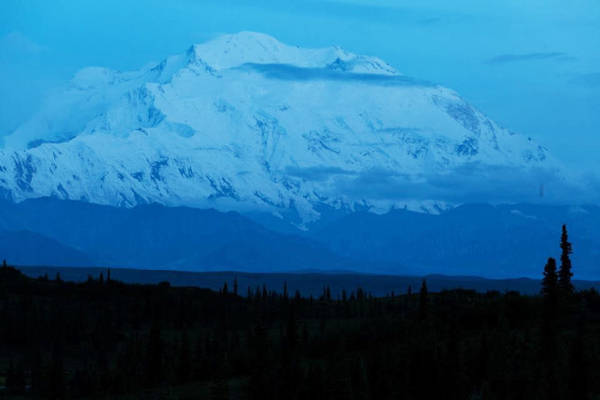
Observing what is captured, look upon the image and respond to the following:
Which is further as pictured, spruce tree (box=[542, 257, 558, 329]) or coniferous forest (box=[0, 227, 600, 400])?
spruce tree (box=[542, 257, 558, 329])

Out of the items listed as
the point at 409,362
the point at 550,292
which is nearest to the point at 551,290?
the point at 550,292

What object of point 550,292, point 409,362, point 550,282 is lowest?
point 409,362

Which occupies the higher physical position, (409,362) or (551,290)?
(551,290)

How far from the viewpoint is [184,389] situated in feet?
439

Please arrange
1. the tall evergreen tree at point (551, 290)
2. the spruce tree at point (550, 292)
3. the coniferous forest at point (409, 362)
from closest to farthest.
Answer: the coniferous forest at point (409, 362) → the spruce tree at point (550, 292) → the tall evergreen tree at point (551, 290)

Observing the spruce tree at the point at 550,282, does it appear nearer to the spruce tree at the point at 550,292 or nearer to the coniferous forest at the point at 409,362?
the spruce tree at the point at 550,292

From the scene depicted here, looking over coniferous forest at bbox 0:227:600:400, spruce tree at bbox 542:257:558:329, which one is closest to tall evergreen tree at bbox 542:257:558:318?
spruce tree at bbox 542:257:558:329

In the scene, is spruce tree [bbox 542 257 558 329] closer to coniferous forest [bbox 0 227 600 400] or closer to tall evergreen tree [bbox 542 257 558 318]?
tall evergreen tree [bbox 542 257 558 318]

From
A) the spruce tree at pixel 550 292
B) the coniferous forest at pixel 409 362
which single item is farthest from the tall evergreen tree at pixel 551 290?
the coniferous forest at pixel 409 362

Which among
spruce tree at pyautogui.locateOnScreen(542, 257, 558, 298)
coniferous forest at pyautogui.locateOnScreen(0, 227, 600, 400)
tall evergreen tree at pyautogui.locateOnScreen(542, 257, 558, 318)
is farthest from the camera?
spruce tree at pyautogui.locateOnScreen(542, 257, 558, 298)

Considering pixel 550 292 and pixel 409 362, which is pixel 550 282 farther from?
pixel 409 362

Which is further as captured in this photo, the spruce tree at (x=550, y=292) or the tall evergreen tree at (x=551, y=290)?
the tall evergreen tree at (x=551, y=290)

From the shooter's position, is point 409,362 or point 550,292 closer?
point 409,362

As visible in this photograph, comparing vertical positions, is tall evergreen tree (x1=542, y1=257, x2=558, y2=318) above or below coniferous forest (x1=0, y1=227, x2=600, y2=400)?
above
